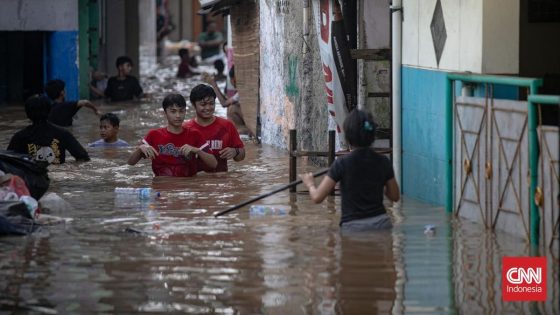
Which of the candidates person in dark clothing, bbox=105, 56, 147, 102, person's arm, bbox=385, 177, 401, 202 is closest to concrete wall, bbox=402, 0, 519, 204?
person's arm, bbox=385, 177, 401, 202

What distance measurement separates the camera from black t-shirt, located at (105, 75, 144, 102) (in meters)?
26.4

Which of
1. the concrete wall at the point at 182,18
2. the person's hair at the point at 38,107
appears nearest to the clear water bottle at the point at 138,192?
the person's hair at the point at 38,107

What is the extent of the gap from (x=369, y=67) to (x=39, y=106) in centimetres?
375

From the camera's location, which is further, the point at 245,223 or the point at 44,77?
the point at 44,77

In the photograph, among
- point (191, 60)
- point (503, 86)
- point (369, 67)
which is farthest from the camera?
point (191, 60)

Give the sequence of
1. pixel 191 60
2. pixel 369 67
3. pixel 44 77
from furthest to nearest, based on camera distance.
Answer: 1. pixel 191 60
2. pixel 44 77
3. pixel 369 67

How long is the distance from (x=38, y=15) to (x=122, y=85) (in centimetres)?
285

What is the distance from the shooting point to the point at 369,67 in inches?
572

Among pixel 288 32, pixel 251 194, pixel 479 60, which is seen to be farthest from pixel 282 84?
pixel 479 60

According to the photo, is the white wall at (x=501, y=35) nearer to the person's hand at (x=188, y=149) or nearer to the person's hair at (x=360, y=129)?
the person's hair at (x=360, y=129)

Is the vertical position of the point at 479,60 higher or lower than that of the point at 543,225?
higher

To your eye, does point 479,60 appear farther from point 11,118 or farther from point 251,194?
point 11,118

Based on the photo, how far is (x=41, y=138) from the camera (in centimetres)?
1341

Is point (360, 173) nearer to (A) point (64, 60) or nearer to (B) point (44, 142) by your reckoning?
(B) point (44, 142)
